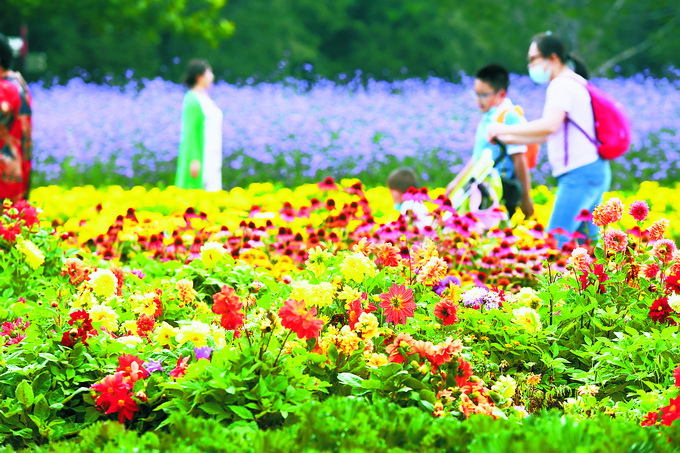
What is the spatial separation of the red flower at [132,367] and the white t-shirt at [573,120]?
3.51m

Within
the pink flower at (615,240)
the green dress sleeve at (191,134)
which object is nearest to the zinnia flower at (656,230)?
the pink flower at (615,240)

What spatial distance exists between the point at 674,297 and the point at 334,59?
993 inches

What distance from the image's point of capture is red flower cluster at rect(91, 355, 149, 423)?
3160 millimetres

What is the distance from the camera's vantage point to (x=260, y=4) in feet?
85.8

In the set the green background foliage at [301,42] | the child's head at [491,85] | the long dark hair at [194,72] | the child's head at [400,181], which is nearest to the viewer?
the child's head at [491,85]

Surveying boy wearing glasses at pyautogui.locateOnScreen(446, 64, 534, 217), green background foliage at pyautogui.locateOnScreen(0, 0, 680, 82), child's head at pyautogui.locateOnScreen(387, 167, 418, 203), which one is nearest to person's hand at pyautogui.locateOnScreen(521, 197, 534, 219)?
boy wearing glasses at pyautogui.locateOnScreen(446, 64, 534, 217)

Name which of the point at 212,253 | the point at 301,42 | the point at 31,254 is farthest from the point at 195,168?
the point at 301,42

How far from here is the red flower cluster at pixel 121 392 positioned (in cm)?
316

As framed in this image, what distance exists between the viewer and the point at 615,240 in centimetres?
376

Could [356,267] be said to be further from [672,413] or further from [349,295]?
[672,413]

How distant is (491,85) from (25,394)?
4.03 metres

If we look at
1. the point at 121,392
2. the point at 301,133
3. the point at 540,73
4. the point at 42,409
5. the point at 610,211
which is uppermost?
the point at 540,73

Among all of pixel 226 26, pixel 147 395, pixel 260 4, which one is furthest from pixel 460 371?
pixel 260 4

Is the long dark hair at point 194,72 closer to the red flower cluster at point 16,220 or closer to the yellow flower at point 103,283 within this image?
the red flower cluster at point 16,220
